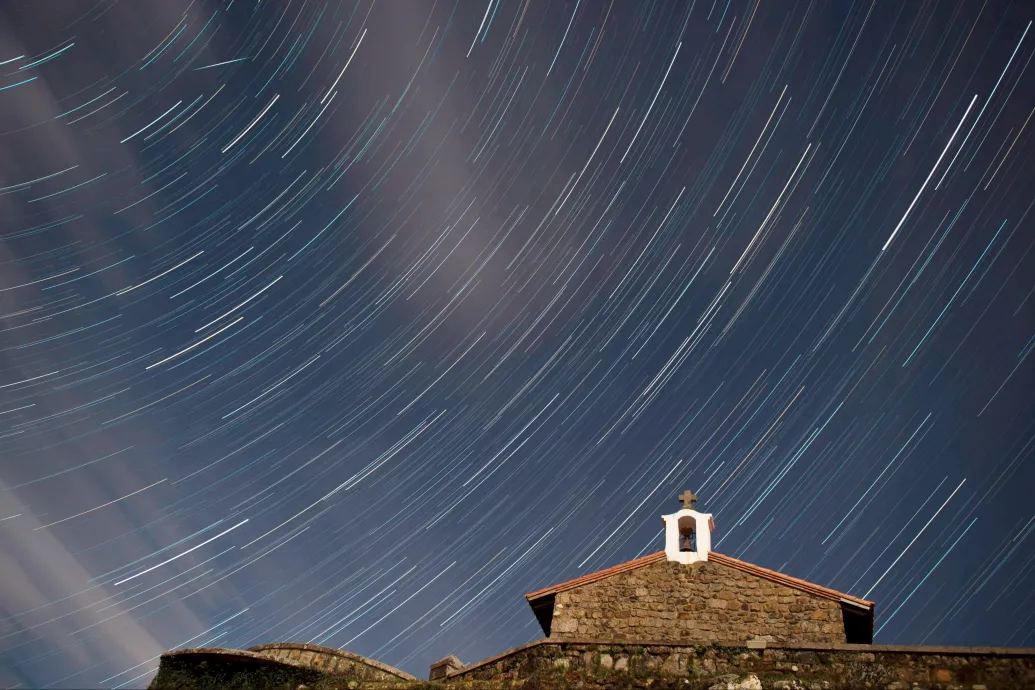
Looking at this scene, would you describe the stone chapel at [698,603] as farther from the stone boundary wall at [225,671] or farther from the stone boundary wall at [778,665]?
the stone boundary wall at [225,671]

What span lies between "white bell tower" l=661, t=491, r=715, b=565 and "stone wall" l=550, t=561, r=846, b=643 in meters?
0.21

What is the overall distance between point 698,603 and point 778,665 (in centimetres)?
555

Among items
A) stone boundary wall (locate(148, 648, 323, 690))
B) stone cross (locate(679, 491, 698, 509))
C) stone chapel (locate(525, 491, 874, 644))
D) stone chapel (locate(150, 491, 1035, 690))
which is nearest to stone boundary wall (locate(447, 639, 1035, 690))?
stone chapel (locate(150, 491, 1035, 690))

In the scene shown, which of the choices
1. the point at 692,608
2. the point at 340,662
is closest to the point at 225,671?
the point at 340,662

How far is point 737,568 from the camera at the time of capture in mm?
14414

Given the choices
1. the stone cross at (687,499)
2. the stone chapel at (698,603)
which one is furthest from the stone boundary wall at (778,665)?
the stone cross at (687,499)

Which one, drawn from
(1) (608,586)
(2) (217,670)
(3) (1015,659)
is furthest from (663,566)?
(2) (217,670)

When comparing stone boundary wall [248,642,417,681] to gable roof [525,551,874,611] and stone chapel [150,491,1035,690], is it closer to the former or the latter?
stone chapel [150,491,1035,690]

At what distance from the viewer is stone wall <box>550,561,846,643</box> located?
13422 mm

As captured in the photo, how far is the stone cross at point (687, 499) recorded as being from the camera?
15.9 m

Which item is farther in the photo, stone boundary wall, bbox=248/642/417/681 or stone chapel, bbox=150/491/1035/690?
stone boundary wall, bbox=248/642/417/681

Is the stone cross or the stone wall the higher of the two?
the stone cross

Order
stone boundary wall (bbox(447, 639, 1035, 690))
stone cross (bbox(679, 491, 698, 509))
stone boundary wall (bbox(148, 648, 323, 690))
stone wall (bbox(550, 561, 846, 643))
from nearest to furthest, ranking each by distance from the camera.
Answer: stone boundary wall (bbox(447, 639, 1035, 690)), stone boundary wall (bbox(148, 648, 323, 690)), stone wall (bbox(550, 561, 846, 643)), stone cross (bbox(679, 491, 698, 509))

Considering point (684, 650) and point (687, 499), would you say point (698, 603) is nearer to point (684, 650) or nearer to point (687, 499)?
point (687, 499)
